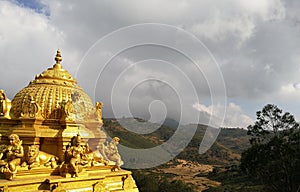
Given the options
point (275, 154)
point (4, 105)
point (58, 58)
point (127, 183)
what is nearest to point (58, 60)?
point (58, 58)

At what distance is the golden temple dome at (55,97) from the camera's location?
34.6 ft

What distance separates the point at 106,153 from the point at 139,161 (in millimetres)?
41679

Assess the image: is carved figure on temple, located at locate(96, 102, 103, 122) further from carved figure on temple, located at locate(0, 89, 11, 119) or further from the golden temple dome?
carved figure on temple, located at locate(0, 89, 11, 119)

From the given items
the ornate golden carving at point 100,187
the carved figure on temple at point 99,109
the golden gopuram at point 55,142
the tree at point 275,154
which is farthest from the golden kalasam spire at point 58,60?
the tree at point 275,154

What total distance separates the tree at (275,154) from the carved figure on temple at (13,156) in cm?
1761

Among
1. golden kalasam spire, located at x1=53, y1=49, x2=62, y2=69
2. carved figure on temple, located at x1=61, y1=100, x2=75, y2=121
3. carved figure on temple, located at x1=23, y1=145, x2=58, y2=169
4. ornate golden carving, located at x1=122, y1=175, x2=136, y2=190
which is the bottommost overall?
ornate golden carving, located at x1=122, y1=175, x2=136, y2=190

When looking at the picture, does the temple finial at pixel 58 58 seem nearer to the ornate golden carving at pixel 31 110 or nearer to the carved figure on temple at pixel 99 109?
the ornate golden carving at pixel 31 110

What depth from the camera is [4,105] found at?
10.6 metres

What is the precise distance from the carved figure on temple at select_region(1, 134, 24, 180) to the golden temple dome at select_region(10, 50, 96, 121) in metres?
1.50

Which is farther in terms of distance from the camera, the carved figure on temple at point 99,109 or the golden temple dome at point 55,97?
the carved figure on temple at point 99,109

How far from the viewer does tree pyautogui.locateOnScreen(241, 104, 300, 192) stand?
19.6 metres

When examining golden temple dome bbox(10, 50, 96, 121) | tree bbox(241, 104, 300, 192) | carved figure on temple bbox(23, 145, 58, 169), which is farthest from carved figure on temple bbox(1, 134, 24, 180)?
tree bbox(241, 104, 300, 192)

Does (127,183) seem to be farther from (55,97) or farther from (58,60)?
(58,60)

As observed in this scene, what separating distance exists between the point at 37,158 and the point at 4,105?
9.36 ft
